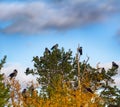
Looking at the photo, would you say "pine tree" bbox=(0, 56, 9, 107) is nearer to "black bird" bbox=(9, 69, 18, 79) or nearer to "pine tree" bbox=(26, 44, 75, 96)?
"black bird" bbox=(9, 69, 18, 79)

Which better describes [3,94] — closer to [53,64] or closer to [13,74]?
[13,74]

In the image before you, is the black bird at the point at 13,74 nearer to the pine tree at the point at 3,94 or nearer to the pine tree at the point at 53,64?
the pine tree at the point at 3,94

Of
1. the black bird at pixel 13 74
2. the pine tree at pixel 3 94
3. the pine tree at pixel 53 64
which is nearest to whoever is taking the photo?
the pine tree at pixel 3 94

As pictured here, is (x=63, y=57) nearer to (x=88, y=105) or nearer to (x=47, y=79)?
(x=47, y=79)

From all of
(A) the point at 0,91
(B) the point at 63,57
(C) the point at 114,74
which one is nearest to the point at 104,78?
(C) the point at 114,74

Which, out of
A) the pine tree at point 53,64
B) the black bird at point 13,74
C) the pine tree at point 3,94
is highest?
the pine tree at point 53,64

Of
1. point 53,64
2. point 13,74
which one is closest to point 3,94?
point 13,74

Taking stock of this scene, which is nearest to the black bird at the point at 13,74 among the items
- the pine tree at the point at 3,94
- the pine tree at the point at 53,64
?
the pine tree at the point at 3,94

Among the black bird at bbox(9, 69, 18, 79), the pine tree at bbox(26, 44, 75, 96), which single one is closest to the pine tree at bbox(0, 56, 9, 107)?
the black bird at bbox(9, 69, 18, 79)

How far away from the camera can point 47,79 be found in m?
55.3

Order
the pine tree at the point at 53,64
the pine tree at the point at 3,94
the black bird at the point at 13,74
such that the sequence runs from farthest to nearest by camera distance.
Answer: the pine tree at the point at 53,64 → the black bird at the point at 13,74 → the pine tree at the point at 3,94

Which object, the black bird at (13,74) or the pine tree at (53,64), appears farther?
the pine tree at (53,64)

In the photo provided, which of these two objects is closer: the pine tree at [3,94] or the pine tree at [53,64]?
the pine tree at [3,94]

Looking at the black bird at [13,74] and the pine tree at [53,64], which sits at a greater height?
the pine tree at [53,64]
